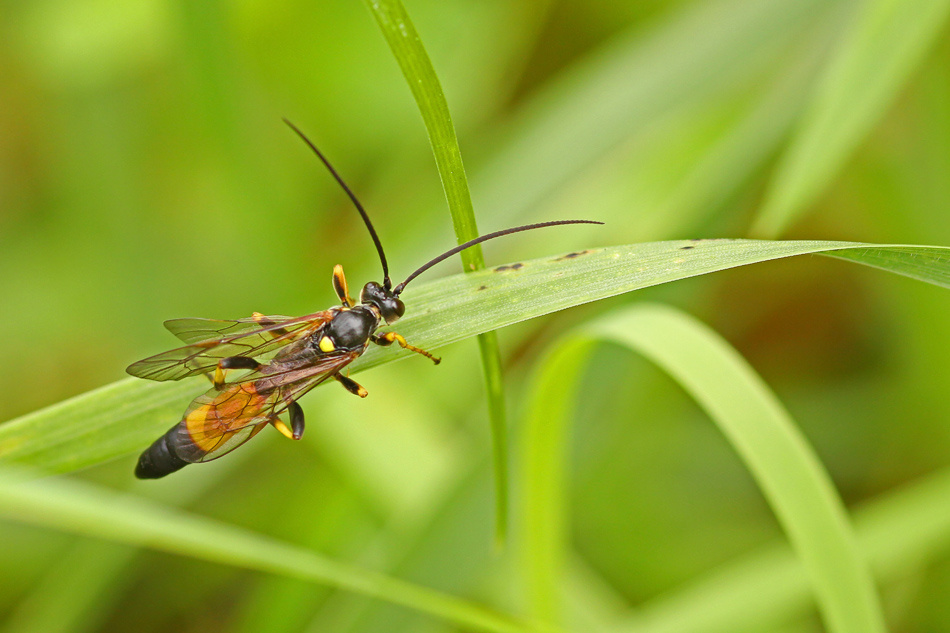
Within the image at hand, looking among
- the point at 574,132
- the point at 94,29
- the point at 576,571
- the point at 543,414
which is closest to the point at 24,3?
the point at 94,29

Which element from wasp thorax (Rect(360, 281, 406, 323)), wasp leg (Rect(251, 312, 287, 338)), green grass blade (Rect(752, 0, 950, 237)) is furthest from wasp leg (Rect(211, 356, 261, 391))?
green grass blade (Rect(752, 0, 950, 237))

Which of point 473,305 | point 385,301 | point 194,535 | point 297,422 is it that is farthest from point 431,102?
point 297,422

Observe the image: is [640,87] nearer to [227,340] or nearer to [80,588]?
[227,340]

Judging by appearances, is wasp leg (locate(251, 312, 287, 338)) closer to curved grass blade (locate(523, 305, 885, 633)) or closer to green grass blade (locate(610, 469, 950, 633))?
curved grass blade (locate(523, 305, 885, 633))

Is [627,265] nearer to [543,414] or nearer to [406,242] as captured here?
[543,414]

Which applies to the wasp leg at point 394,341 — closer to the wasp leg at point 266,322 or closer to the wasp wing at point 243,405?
the wasp wing at point 243,405

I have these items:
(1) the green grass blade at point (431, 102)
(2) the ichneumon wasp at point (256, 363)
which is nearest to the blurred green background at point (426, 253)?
(2) the ichneumon wasp at point (256, 363)
